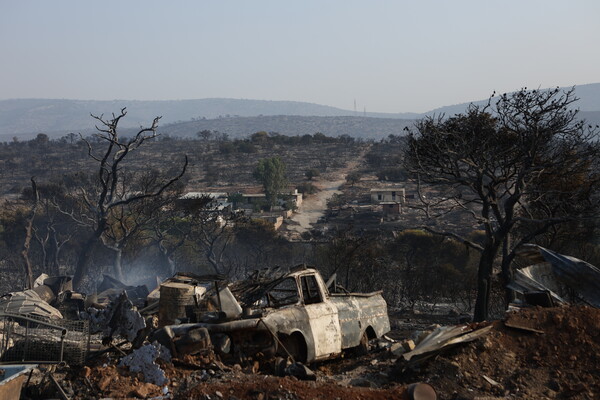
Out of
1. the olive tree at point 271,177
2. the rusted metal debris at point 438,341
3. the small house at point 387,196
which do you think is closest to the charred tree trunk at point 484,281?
the rusted metal debris at point 438,341

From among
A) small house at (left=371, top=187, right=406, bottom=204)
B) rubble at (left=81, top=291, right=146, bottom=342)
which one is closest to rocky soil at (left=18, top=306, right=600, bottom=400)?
rubble at (left=81, top=291, right=146, bottom=342)

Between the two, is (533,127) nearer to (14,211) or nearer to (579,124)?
(579,124)

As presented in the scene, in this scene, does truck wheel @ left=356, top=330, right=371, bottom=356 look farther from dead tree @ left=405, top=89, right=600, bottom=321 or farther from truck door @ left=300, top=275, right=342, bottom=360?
dead tree @ left=405, top=89, right=600, bottom=321

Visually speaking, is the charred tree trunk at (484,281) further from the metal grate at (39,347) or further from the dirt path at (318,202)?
the dirt path at (318,202)

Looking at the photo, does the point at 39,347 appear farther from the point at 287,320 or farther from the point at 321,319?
the point at 321,319

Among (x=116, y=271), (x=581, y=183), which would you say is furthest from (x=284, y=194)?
(x=581, y=183)

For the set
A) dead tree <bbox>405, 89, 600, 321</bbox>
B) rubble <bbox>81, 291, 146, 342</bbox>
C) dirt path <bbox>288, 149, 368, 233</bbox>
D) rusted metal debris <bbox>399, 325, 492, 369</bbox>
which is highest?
dead tree <bbox>405, 89, 600, 321</bbox>

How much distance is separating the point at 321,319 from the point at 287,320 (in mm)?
793

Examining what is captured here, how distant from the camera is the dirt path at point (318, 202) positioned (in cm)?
5447

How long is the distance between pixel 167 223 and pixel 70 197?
7.11 meters

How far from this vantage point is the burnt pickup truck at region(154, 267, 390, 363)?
9.05 meters

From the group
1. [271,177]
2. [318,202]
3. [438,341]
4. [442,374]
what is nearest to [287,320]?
[438,341]

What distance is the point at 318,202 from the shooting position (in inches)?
2611

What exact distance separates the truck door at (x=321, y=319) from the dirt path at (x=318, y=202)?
40445mm
